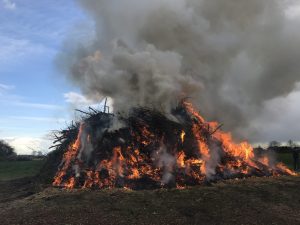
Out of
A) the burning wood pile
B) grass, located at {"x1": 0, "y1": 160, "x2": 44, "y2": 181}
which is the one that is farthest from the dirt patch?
grass, located at {"x1": 0, "y1": 160, "x2": 44, "y2": 181}

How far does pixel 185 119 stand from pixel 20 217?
432 inches

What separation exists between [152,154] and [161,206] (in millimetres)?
4922

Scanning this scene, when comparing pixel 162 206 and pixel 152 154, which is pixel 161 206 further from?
pixel 152 154

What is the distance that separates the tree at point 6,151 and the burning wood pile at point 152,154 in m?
23.9

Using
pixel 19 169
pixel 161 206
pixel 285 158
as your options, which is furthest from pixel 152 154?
pixel 19 169

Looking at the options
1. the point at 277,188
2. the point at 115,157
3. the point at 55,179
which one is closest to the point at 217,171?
the point at 277,188

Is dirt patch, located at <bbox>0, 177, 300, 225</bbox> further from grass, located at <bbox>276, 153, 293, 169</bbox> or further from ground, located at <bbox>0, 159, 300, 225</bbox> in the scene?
grass, located at <bbox>276, 153, 293, 169</bbox>

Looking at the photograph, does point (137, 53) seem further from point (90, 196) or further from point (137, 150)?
point (90, 196)

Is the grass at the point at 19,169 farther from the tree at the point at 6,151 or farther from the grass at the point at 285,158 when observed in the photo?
the grass at the point at 285,158

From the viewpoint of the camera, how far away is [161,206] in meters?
13.5

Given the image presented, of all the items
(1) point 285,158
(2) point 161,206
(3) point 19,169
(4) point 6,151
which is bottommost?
(2) point 161,206

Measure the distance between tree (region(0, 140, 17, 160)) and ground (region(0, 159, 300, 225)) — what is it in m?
26.7

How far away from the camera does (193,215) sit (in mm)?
12695

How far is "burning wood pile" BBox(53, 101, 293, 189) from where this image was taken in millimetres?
16969
